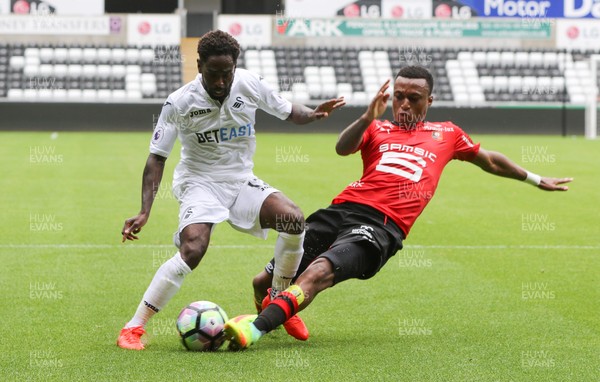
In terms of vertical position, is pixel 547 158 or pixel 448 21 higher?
pixel 448 21

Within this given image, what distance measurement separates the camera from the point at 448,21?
127 feet

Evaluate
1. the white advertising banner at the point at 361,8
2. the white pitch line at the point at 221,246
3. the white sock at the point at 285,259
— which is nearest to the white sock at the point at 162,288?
the white sock at the point at 285,259

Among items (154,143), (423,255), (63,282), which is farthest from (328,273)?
(423,255)

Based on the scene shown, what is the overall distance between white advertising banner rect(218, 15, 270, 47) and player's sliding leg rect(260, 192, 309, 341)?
102ft

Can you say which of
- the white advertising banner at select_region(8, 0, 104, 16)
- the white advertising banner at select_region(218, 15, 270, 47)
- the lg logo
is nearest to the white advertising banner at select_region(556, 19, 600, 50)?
the white advertising banner at select_region(218, 15, 270, 47)

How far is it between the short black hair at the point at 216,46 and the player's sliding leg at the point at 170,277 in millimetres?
1101

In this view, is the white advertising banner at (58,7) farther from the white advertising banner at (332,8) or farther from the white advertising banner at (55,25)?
the white advertising banner at (332,8)

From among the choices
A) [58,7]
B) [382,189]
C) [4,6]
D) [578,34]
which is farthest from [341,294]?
[58,7]

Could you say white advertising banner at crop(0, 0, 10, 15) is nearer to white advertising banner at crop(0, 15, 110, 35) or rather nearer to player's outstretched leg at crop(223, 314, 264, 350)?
white advertising banner at crop(0, 15, 110, 35)

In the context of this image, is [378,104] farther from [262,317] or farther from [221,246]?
[221,246]

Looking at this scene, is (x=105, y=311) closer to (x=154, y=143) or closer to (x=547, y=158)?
(x=154, y=143)

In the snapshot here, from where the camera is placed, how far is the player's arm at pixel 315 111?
668 centimetres

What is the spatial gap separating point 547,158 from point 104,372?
18.2 metres

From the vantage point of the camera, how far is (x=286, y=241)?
21.9ft
